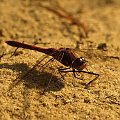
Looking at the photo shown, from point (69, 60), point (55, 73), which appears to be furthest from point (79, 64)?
point (55, 73)

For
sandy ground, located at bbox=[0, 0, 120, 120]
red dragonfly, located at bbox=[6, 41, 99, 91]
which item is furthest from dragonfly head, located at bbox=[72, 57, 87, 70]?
sandy ground, located at bbox=[0, 0, 120, 120]

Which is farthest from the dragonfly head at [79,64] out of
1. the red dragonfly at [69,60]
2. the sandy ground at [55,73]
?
the sandy ground at [55,73]

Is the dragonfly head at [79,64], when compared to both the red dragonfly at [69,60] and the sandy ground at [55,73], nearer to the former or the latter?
the red dragonfly at [69,60]

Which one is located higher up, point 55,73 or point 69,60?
point 69,60

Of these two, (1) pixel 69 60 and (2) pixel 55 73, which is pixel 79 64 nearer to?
(1) pixel 69 60

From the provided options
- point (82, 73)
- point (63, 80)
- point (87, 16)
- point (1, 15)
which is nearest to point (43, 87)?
point (63, 80)

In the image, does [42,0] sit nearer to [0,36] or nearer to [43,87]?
[0,36]
